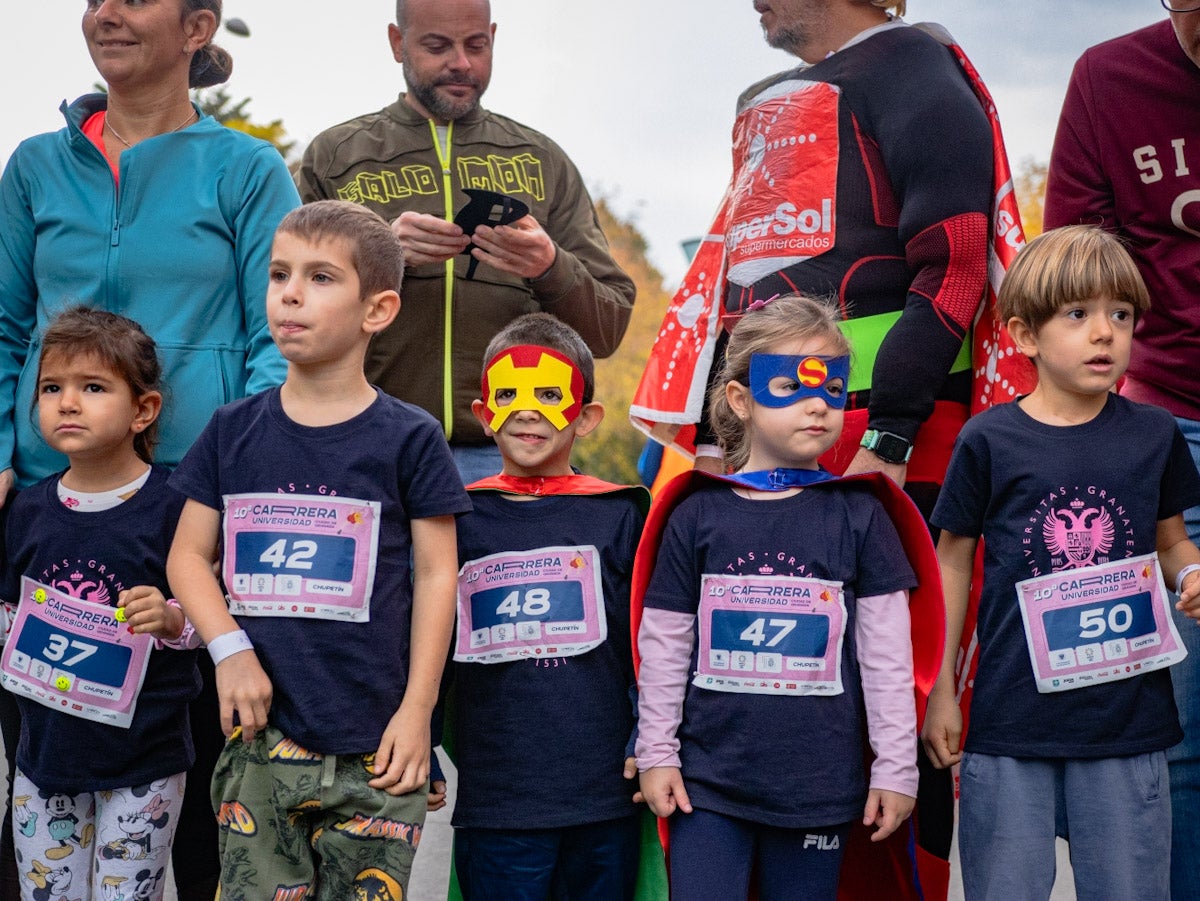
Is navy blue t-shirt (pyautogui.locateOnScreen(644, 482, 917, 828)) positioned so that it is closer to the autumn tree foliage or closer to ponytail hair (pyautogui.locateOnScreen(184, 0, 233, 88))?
ponytail hair (pyautogui.locateOnScreen(184, 0, 233, 88))

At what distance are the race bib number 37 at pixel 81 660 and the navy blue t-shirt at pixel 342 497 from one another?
17.3 inches

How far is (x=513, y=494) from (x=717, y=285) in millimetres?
850

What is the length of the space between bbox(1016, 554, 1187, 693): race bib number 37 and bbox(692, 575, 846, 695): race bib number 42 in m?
0.41

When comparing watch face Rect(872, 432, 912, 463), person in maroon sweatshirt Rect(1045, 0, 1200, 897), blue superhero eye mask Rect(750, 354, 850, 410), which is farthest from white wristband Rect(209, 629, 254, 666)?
person in maroon sweatshirt Rect(1045, 0, 1200, 897)

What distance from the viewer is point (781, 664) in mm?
2893

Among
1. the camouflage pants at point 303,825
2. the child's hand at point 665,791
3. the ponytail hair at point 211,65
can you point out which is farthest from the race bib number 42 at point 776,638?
the ponytail hair at point 211,65

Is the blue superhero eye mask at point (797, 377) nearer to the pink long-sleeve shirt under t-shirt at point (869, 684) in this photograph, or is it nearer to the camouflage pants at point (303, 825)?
the pink long-sleeve shirt under t-shirt at point (869, 684)

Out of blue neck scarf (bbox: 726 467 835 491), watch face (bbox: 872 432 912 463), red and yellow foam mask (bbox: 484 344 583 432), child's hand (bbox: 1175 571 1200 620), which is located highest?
red and yellow foam mask (bbox: 484 344 583 432)

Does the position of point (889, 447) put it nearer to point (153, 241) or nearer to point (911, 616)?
point (911, 616)

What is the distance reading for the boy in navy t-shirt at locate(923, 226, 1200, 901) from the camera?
2.88m

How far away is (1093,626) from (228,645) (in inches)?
69.1

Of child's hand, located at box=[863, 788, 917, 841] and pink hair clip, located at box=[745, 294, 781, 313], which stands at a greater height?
pink hair clip, located at box=[745, 294, 781, 313]

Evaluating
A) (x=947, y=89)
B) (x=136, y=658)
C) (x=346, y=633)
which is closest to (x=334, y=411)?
(x=346, y=633)

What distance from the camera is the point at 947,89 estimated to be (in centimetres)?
327
